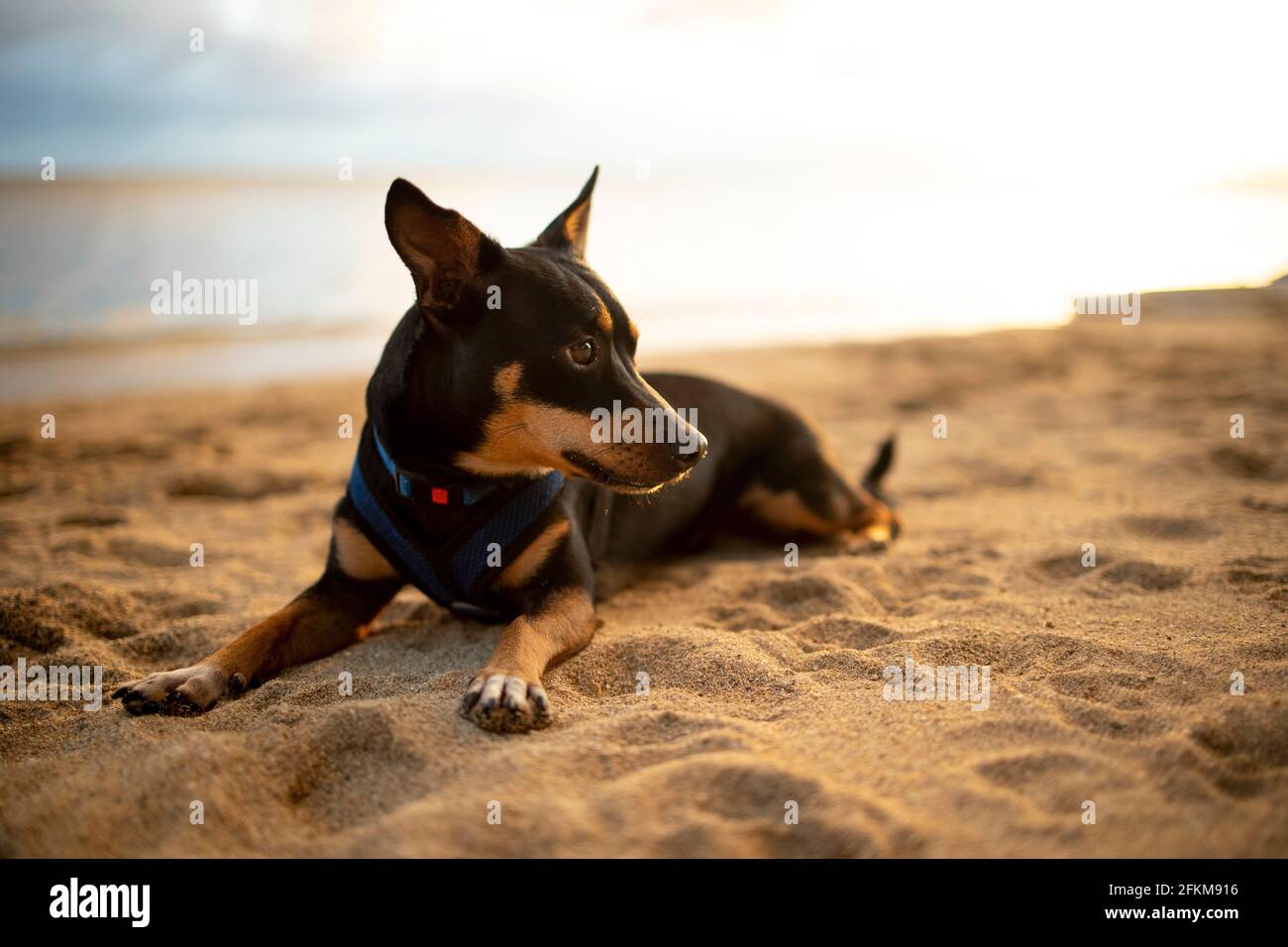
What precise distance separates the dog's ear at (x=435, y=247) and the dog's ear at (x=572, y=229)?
0.74 meters

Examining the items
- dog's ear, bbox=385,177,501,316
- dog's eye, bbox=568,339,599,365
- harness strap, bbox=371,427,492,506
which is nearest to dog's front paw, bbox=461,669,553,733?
harness strap, bbox=371,427,492,506

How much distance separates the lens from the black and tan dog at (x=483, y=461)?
3.31m

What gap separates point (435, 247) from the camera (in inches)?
131

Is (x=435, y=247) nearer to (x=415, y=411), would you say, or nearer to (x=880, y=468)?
(x=415, y=411)

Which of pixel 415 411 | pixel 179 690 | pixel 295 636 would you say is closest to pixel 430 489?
pixel 415 411

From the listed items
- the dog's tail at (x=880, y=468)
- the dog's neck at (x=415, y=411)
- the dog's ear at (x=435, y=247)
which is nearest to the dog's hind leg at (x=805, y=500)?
the dog's tail at (x=880, y=468)

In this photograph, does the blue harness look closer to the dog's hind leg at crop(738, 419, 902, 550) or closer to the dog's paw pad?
the dog's paw pad

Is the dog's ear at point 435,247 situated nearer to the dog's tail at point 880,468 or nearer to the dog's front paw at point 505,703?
the dog's front paw at point 505,703

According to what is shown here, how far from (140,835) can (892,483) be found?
5365 mm

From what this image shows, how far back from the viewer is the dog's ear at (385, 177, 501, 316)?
3.24 metres

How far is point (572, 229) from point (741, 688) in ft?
7.23

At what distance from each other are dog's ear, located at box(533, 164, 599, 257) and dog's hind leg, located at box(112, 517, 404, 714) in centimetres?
147
